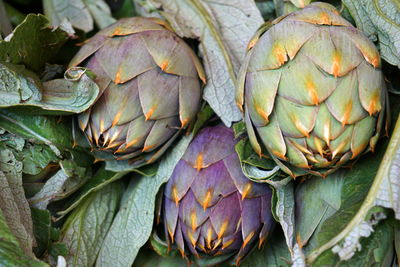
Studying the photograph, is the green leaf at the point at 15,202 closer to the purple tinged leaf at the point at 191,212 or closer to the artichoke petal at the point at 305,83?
the purple tinged leaf at the point at 191,212

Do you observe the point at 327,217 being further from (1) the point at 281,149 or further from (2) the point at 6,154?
(2) the point at 6,154

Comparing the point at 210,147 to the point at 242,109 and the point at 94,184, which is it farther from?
the point at 94,184

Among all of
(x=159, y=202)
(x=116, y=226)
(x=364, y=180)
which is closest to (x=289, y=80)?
(x=364, y=180)

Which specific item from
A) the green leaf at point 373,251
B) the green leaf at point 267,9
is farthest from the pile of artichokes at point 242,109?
the green leaf at point 267,9

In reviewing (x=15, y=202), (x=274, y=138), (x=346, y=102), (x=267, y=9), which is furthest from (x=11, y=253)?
(x=267, y=9)

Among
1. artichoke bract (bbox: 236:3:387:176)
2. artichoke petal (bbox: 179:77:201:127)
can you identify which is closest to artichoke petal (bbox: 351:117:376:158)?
artichoke bract (bbox: 236:3:387:176)

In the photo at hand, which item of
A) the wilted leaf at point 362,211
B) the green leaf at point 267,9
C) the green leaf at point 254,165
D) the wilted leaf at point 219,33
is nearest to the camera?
the wilted leaf at point 362,211
